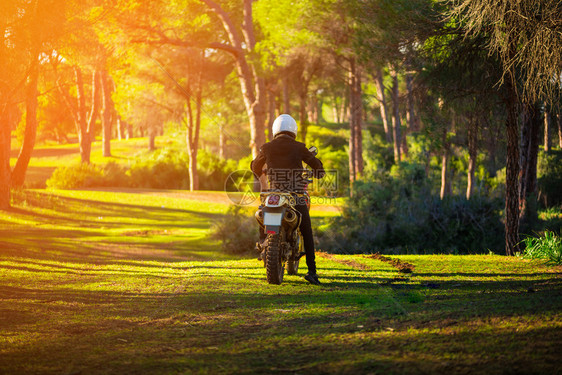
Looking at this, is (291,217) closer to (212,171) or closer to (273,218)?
(273,218)

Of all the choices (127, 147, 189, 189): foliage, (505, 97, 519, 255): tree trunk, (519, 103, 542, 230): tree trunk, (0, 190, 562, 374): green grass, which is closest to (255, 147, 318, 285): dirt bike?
(0, 190, 562, 374): green grass

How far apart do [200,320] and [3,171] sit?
1641 centimetres

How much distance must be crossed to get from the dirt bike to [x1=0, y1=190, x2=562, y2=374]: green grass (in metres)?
0.38

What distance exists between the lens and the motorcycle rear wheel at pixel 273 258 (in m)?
7.83

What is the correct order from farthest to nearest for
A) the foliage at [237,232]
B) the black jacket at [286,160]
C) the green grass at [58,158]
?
1. the green grass at [58,158]
2. the foliage at [237,232]
3. the black jacket at [286,160]

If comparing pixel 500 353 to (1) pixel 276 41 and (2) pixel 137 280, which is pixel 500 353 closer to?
(2) pixel 137 280

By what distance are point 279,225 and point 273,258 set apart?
1.61 feet

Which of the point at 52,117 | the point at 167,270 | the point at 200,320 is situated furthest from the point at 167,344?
the point at 52,117

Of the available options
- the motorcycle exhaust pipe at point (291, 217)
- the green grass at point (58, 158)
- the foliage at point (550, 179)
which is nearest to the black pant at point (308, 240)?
the motorcycle exhaust pipe at point (291, 217)

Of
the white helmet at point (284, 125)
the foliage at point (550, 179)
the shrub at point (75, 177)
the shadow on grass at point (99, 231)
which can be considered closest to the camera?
the white helmet at point (284, 125)

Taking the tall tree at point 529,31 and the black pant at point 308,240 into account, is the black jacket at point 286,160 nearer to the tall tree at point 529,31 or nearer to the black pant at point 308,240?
the black pant at point 308,240

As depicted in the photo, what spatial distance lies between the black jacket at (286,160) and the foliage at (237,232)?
8545 mm

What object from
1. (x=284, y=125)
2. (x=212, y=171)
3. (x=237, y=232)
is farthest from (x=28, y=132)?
(x=284, y=125)

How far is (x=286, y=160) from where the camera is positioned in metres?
8.05
